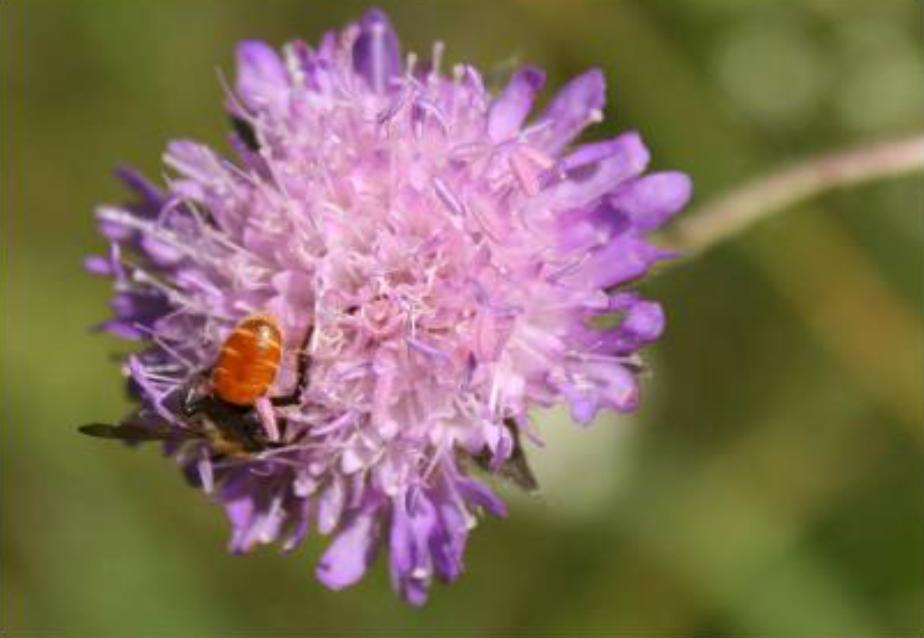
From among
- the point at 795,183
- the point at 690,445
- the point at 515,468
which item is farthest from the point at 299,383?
the point at 690,445

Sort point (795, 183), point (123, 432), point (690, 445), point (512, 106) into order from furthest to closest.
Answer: point (690, 445) → point (795, 183) → point (512, 106) → point (123, 432)

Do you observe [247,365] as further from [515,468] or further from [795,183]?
[795,183]

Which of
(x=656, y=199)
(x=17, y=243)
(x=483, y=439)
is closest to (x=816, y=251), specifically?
(x=656, y=199)

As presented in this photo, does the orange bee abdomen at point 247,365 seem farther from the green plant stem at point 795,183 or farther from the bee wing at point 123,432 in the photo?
the green plant stem at point 795,183

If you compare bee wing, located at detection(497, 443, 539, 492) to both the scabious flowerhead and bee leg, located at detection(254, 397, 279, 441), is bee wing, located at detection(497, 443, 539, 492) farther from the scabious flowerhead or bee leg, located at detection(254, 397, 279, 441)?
bee leg, located at detection(254, 397, 279, 441)

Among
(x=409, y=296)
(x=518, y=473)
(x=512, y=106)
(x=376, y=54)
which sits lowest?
(x=518, y=473)

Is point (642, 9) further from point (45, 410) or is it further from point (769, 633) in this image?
point (45, 410)
